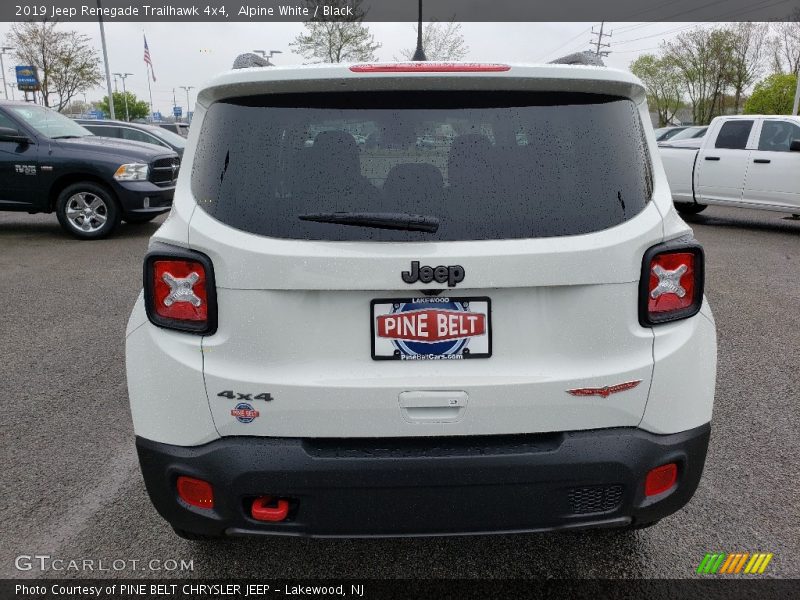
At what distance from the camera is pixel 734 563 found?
2609 mm

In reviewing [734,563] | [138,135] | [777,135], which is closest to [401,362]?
[734,563]

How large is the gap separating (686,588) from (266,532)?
1.50 metres

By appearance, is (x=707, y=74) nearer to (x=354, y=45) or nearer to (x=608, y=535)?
(x=354, y=45)

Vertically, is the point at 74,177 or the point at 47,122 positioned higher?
the point at 47,122

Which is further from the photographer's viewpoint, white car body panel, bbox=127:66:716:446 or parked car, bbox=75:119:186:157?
parked car, bbox=75:119:186:157

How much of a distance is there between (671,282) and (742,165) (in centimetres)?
1078

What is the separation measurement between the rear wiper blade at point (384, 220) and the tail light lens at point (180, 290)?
1.14 feet

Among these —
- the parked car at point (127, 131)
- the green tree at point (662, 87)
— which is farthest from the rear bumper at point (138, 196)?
the green tree at point (662, 87)

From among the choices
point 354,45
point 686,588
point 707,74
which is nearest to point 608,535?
point 686,588

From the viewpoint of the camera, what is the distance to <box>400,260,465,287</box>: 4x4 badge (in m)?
1.94

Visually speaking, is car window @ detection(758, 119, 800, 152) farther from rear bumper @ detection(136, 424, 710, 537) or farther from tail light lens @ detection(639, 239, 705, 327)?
rear bumper @ detection(136, 424, 710, 537)

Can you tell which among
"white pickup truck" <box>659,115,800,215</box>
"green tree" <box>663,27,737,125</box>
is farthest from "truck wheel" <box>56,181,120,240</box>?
"green tree" <box>663,27,737,125</box>

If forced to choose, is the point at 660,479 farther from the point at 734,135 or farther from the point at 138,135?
the point at 138,135

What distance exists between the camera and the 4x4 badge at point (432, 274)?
1.94 m
